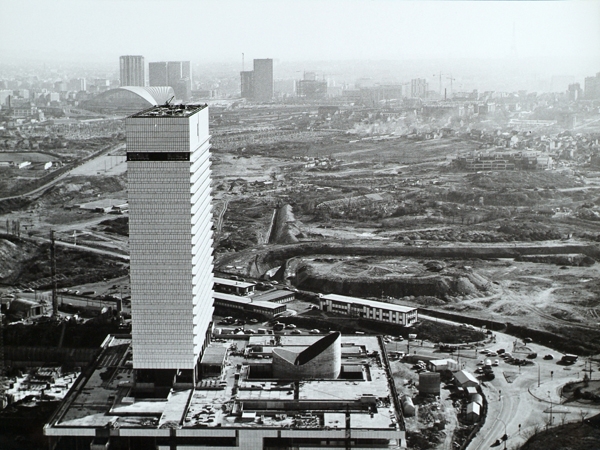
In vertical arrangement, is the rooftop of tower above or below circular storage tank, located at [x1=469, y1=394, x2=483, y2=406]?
above

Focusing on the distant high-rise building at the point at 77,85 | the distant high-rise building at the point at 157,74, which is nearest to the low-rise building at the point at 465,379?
the distant high-rise building at the point at 157,74

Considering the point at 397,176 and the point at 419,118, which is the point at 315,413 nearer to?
the point at 397,176

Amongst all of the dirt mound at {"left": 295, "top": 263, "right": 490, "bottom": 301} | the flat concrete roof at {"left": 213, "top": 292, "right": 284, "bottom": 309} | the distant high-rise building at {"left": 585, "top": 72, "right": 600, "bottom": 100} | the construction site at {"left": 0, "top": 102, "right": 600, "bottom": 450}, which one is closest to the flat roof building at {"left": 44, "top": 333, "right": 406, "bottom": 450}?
the construction site at {"left": 0, "top": 102, "right": 600, "bottom": 450}

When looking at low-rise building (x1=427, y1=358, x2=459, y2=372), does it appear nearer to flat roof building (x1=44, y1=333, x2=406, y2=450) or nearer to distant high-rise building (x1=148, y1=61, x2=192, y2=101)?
flat roof building (x1=44, y1=333, x2=406, y2=450)

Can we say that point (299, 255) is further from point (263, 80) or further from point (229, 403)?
point (263, 80)

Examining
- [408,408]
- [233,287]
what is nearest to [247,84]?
[233,287]
